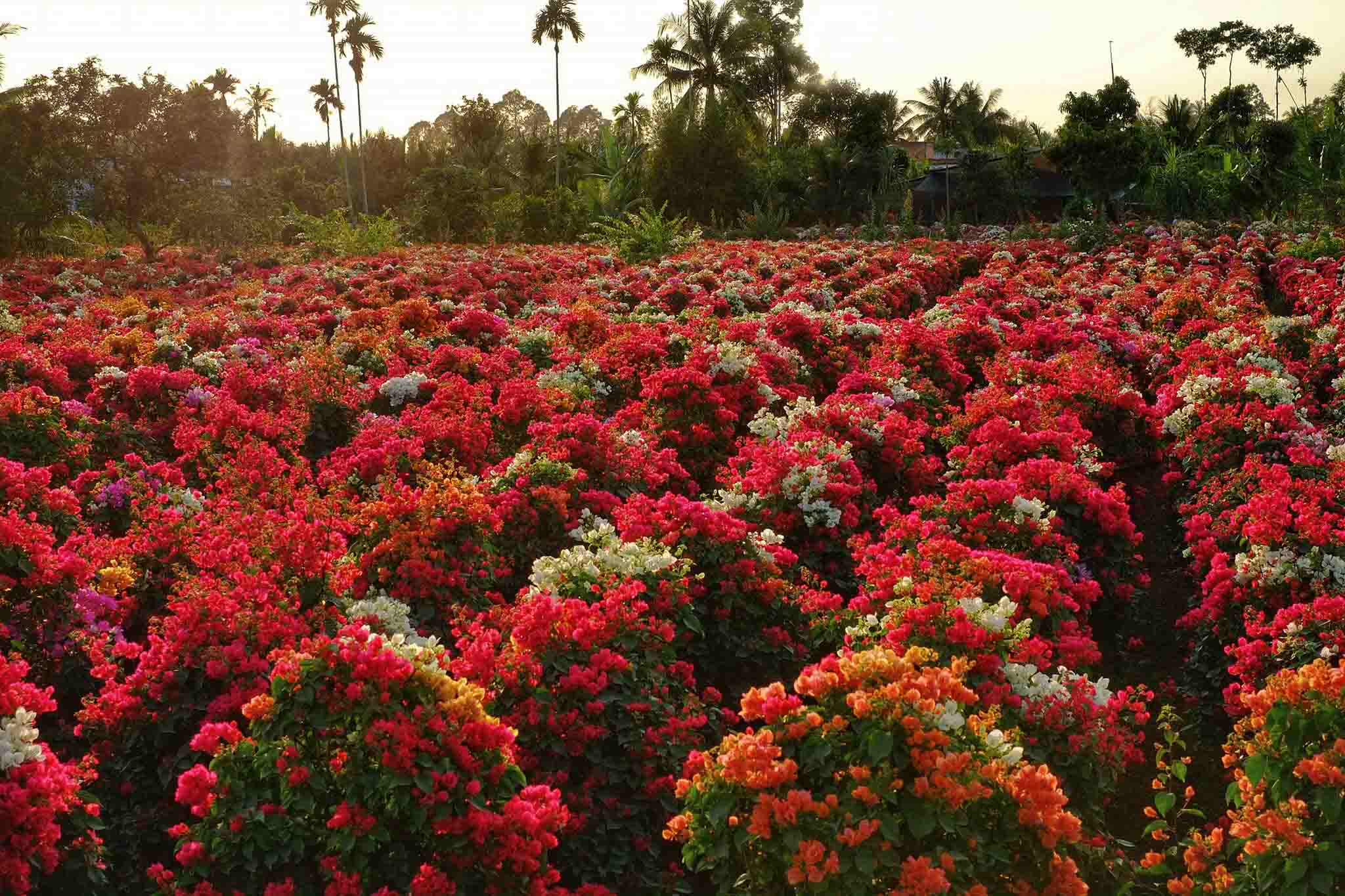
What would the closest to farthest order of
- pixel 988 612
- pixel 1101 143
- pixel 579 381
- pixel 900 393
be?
pixel 988 612, pixel 900 393, pixel 579 381, pixel 1101 143

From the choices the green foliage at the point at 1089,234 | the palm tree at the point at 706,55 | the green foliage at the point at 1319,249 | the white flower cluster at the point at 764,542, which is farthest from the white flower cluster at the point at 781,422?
the palm tree at the point at 706,55

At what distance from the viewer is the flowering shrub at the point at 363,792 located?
373 cm

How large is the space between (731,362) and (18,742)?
7084 mm

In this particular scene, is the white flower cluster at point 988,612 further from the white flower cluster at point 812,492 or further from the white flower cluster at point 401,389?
the white flower cluster at point 401,389

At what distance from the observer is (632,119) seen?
170 feet

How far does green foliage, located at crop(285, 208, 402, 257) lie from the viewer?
86.5 ft

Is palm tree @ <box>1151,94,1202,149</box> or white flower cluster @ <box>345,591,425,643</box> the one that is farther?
palm tree @ <box>1151,94,1202,149</box>

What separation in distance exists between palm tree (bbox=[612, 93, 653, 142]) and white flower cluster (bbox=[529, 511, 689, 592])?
44.0 meters

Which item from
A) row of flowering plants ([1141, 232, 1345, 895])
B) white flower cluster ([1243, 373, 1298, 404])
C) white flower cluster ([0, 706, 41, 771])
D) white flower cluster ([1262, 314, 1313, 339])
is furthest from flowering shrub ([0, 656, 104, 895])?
white flower cluster ([1262, 314, 1313, 339])

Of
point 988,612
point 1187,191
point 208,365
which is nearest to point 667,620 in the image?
point 988,612

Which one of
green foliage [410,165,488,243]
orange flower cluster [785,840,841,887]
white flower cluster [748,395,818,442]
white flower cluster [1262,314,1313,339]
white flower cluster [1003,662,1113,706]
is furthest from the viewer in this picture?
green foliage [410,165,488,243]

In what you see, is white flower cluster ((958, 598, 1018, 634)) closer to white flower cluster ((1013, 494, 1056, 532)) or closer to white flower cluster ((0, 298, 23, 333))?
white flower cluster ((1013, 494, 1056, 532))

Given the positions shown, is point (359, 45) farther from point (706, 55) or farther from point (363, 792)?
point (363, 792)

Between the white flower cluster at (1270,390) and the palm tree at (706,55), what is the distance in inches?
1665
